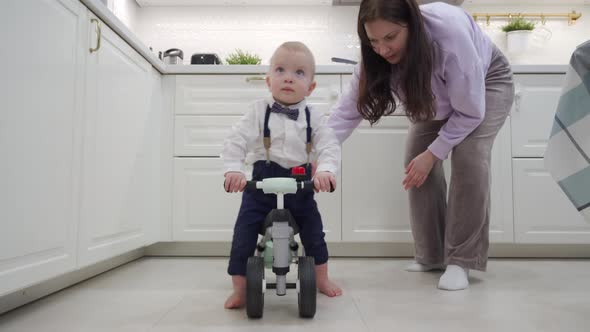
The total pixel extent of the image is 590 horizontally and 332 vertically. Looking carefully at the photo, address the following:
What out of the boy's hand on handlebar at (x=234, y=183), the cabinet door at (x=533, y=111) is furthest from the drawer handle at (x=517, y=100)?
the boy's hand on handlebar at (x=234, y=183)

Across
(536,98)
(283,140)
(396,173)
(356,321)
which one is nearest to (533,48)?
(536,98)

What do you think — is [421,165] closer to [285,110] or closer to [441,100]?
[441,100]

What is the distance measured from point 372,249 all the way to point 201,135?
0.97m

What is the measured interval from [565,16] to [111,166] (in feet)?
8.97

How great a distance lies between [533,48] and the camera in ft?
8.13

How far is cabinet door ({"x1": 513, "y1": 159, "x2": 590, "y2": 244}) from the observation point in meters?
1.81

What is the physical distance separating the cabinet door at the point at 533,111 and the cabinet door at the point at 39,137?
5.87 feet

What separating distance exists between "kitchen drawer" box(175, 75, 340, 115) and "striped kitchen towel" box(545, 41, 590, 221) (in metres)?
1.16

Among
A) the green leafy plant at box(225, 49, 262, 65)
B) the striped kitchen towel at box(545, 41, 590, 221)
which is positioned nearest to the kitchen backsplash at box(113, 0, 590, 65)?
the green leafy plant at box(225, 49, 262, 65)

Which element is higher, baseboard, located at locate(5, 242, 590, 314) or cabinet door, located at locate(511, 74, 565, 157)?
cabinet door, located at locate(511, 74, 565, 157)

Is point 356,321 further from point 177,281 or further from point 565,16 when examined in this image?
point 565,16

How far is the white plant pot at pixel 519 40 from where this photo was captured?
7.92ft

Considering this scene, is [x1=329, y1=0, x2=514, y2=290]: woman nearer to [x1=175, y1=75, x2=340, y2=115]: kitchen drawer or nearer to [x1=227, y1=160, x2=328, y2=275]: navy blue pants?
[x1=227, y1=160, x2=328, y2=275]: navy blue pants

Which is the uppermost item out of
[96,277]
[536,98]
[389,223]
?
[536,98]
